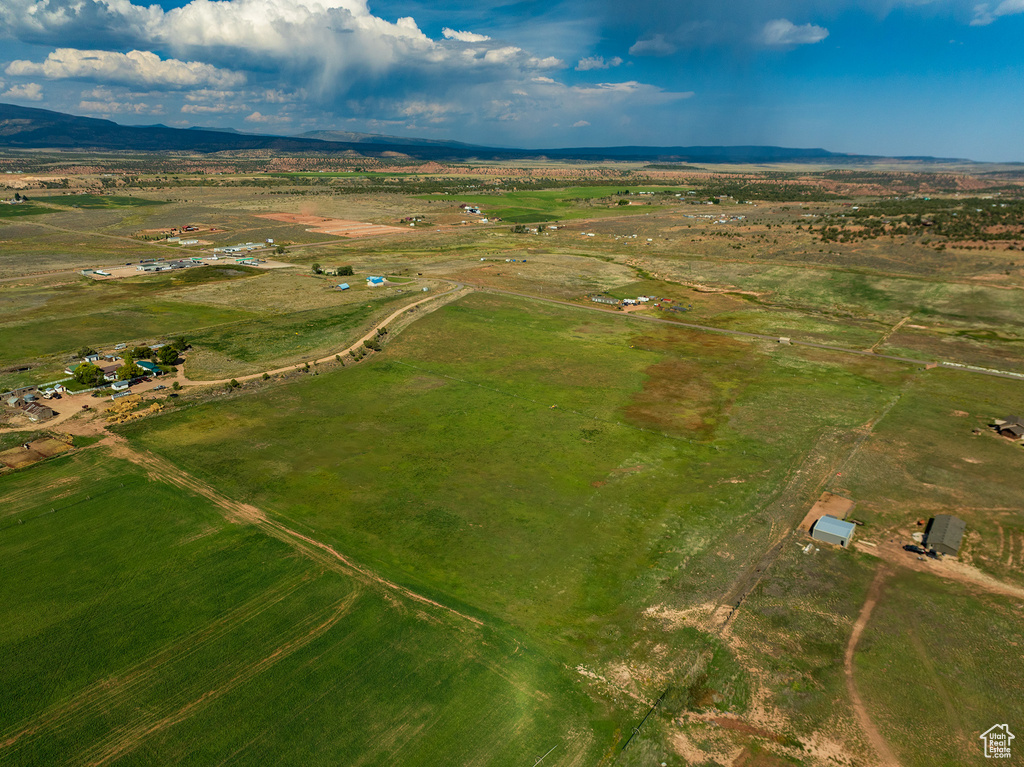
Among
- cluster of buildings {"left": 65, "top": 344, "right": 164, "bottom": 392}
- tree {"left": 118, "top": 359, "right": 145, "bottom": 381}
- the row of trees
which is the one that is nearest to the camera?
the row of trees

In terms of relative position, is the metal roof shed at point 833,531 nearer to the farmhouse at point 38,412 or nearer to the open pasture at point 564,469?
the open pasture at point 564,469

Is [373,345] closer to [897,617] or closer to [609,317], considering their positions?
[609,317]

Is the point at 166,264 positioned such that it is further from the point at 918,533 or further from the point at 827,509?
the point at 918,533

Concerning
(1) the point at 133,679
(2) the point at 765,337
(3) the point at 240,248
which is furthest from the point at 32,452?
(3) the point at 240,248

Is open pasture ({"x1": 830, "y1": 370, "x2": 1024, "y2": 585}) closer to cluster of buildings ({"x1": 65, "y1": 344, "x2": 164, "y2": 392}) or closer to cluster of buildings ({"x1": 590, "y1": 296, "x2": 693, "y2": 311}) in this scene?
cluster of buildings ({"x1": 590, "y1": 296, "x2": 693, "y2": 311})

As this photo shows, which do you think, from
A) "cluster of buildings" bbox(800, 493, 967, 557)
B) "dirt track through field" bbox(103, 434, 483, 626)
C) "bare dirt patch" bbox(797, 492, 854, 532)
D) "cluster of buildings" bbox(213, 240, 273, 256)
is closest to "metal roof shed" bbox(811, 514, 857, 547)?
"cluster of buildings" bbox(800, 493, 967, 557)

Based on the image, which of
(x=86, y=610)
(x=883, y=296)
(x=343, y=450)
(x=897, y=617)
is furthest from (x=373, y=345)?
(x=883, y=296)

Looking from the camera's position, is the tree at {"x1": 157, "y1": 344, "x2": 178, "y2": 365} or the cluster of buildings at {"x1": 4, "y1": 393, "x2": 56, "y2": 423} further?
the tree at {"x1": 157, "y1": 344, "x2": 178, "y2": 365}

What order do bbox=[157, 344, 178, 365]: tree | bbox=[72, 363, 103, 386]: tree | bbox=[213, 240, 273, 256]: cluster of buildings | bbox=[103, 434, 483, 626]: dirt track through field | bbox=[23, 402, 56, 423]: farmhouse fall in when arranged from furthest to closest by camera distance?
bbox=[213, 240, 273, 256]: cluster of buildings
bbox=[157, 344, 178, 365]: tree
bbox=[72, 363, 103, 386]: tree
bbox=[23, 402, 56, 423]: farmhouse
bbox=[103, 434, 483, 626]: dirt track through field
